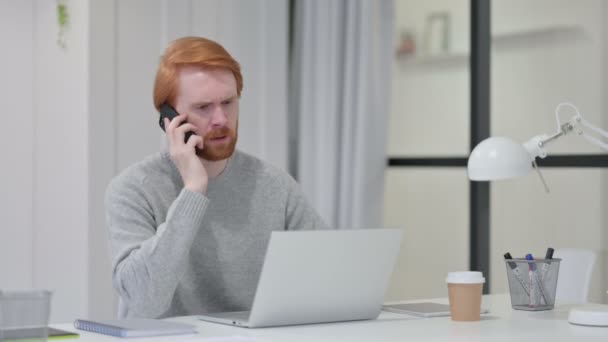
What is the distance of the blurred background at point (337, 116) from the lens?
3.77 meters

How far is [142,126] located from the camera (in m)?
3.90

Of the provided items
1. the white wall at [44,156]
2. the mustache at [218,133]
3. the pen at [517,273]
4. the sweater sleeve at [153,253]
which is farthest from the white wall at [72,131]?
the pen at [517,273]

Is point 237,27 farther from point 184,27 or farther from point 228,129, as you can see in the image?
point 228,129

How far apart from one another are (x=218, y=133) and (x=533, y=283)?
851mm

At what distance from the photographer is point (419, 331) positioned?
1.99 meters

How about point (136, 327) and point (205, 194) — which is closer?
point (136, 327)

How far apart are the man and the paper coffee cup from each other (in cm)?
60

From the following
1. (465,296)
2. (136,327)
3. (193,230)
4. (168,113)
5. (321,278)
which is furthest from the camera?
(168,113)

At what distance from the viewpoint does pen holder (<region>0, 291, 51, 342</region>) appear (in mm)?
1672

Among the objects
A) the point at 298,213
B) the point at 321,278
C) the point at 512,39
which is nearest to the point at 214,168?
the point at 298,213

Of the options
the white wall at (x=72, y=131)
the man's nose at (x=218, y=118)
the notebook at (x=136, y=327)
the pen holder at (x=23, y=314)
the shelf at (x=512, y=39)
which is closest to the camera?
the pen holder at (x=23, y=314)

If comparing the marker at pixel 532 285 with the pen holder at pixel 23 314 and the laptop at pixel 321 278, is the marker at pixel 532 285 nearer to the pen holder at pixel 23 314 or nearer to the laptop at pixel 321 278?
the laptop at pixel 321 278

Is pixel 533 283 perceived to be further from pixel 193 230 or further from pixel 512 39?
pixel 512 39

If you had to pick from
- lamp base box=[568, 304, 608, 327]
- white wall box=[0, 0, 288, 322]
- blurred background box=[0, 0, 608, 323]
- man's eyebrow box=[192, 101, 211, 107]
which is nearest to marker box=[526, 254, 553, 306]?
lamp base box=[568, 304, 608, 327]
